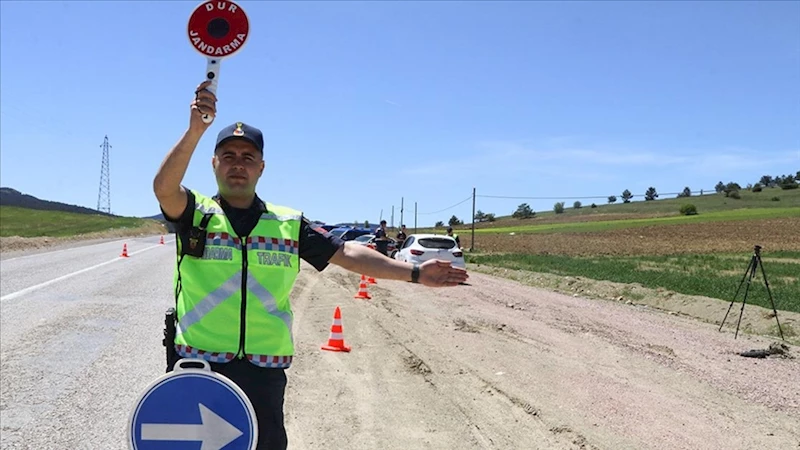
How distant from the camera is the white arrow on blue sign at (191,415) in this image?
8.09 ft

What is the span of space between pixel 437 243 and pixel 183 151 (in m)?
20.2

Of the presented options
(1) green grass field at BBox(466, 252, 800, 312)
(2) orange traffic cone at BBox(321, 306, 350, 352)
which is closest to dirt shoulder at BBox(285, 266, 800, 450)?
(2) orange traffic cone at BBox(321, 306, 350, 352)

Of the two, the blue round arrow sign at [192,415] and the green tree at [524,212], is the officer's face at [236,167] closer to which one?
the blue round arrow sign at [192,415]

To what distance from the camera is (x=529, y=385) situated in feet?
25.2

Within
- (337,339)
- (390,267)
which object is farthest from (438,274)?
(337,339)

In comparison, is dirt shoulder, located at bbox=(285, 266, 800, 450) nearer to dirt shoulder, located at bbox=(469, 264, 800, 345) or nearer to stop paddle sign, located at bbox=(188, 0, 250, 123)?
dirt shoulder, located at bbox=(469, 264, 800, 345)

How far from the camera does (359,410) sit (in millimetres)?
6473

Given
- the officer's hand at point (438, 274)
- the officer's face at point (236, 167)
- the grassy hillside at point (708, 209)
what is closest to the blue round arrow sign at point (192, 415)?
the officer's face at point (236, 167)

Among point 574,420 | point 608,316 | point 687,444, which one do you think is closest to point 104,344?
point 574,420

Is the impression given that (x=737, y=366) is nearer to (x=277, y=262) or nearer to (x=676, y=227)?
(x=277, y=262)

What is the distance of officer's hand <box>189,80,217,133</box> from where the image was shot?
105 inches

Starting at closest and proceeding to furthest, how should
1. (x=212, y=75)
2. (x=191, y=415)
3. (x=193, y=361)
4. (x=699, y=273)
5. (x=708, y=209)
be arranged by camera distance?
(x=191, y=415) → (x=193, y=361) → (x=212, y=75) → (x=699, y=273) → (x=708, y=209)

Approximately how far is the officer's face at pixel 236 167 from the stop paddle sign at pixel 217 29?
367 mm

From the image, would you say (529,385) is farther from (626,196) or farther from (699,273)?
(626,196)
